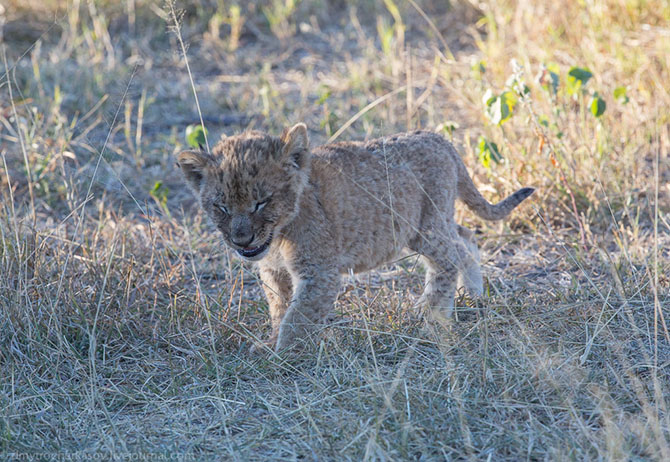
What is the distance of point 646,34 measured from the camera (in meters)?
7.71

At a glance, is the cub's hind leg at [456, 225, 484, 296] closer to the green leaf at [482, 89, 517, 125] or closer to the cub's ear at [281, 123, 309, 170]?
the green leaf at [482, 89, 517, 125]

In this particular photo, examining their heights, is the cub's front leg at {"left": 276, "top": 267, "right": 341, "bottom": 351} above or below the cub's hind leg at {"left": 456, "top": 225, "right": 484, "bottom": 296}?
above

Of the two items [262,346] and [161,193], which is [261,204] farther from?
[161,193]

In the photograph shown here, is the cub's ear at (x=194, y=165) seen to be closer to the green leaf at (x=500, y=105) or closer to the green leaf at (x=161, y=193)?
the green leaf at (x=161, y=193)

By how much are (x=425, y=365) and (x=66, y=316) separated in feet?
6.33

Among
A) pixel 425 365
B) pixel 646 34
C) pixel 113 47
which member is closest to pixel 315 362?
pixel 425 365

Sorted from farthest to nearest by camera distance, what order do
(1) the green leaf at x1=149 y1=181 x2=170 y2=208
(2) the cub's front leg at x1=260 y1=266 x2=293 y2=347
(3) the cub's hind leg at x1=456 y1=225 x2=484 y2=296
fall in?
(1) the green leaf at x1=149 y1=181 x2=170 y2=208 → (3) the cub's hind leg at x1=456 y1=225 x2=484 y2=296 → (2) the cub's front leg at x1=260 y1=266 x2=293 y2=347

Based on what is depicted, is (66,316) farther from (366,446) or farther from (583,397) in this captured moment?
(583,397)

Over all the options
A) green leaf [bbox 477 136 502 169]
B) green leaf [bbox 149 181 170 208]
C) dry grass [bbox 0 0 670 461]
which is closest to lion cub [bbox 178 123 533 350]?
dry grass [bbox 0 0 670 461]

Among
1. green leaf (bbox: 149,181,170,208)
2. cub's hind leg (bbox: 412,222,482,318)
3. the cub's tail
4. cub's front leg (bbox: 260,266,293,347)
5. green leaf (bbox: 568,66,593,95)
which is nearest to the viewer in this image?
cub's front leg (bbox: 260,266,293,347)

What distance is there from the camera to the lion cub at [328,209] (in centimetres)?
386

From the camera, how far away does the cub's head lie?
12.5 ft

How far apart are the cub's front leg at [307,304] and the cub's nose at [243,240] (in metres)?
0.41

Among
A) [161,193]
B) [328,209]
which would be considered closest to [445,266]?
[328,209]
